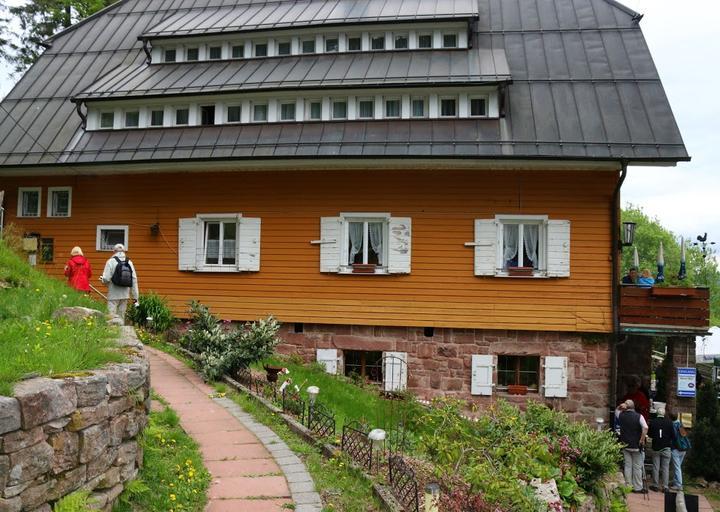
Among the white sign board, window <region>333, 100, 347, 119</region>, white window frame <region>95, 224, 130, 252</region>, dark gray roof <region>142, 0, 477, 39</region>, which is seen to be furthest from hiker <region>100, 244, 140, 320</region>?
the white sign board

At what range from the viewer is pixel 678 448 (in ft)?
36.8

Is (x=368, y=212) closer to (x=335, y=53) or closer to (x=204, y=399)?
(x=335, y=53)

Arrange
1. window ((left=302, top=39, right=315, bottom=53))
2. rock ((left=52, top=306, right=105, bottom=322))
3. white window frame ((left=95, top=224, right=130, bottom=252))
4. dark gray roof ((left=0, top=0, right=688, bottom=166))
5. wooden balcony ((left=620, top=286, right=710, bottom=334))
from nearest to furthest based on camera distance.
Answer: rock ((left=52, top=306, right=105, bottom=322)) → wooden balcony ((left=620, top=286, right=710, bottom=334)) → dark gray roof ((left=0, top=0, right=688, bottom=166)) → white window frame ((left=95, top=224, right=130, bottom=252)) → window ((left=302, top=39, right=315, bottom=53))

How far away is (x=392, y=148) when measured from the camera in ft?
39.7

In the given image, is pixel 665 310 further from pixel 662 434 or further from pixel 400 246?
pixel 400 246

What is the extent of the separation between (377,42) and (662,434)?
10.9 m

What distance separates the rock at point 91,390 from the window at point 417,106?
9.97 meters

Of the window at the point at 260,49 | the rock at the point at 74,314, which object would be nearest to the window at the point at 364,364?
the rock at the point at 74,314

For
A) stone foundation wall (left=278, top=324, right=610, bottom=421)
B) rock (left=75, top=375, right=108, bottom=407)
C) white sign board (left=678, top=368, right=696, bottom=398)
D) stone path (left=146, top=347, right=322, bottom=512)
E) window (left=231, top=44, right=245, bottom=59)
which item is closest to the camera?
rock (left=75, top=375, right=108, bottom=407)

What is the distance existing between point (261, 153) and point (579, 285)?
23.6 ft

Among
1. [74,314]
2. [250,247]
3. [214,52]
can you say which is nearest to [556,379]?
[250,247]

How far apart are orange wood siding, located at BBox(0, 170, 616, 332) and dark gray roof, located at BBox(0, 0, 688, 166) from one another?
27.1 inches

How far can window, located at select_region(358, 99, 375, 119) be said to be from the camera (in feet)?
43.1

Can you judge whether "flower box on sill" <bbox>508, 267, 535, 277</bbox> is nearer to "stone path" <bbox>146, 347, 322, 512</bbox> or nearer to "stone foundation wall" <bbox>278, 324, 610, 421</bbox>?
"stone foundation wall" <bbox>278, 324, 610, 421</bbox>
